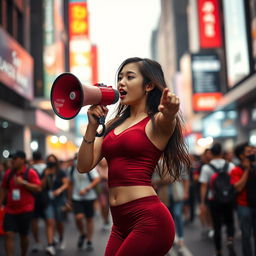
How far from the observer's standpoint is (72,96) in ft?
8.91

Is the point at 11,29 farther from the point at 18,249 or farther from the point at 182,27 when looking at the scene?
the point at 182,27

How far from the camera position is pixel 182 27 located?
3152 inches

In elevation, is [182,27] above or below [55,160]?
above

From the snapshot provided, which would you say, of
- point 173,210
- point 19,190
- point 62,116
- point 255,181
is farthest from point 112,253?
point 173,210

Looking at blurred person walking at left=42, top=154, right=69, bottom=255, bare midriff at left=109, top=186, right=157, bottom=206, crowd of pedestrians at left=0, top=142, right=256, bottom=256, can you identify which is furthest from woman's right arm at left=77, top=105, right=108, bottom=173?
blurred person walking at left=42, top=154, right=69, bottom=255

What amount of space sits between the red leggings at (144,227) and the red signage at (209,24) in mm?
29128

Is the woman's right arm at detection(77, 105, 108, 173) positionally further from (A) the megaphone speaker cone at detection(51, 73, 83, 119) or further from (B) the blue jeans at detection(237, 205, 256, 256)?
(B) the blue jeans at detection(237, 205, 256, 256)

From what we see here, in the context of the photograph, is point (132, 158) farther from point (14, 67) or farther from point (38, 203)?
point (14, 67)

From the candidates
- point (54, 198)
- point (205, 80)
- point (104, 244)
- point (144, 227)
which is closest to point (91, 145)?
point (144, 227)

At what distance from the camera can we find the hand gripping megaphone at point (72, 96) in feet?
8.59

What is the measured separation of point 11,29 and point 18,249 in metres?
14.3

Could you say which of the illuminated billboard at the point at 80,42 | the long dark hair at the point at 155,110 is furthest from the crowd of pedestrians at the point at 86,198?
the illuminated billboard at the point at 80,42

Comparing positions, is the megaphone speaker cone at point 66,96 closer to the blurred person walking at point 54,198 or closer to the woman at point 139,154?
the woman at point 139,154

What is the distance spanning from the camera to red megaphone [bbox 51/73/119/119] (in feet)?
8.59
